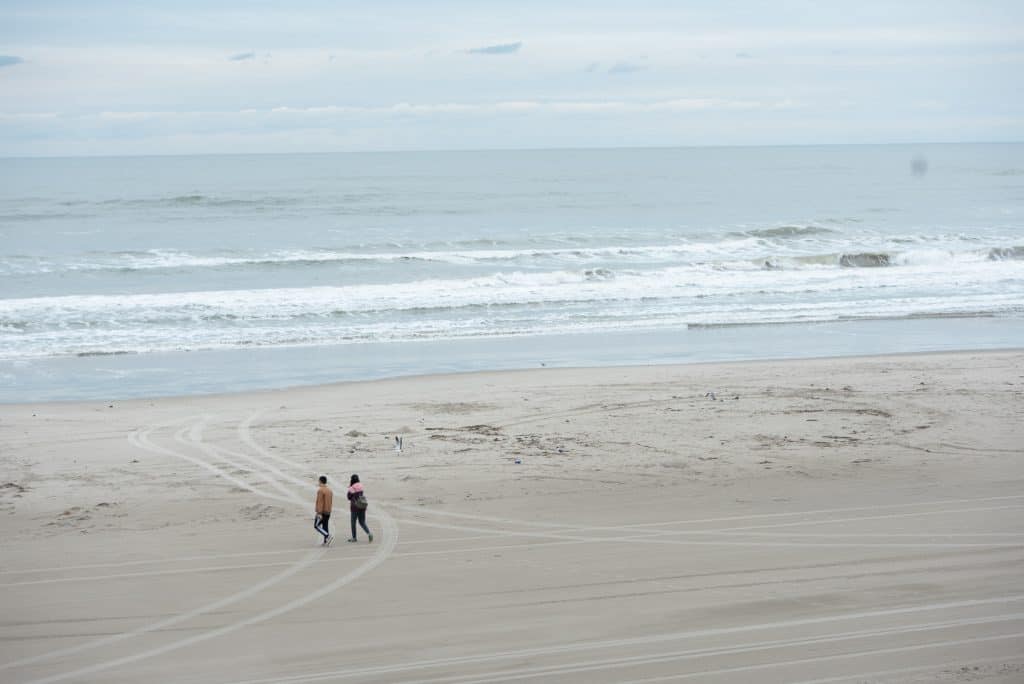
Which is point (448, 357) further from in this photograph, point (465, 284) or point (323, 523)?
point (323, 523)

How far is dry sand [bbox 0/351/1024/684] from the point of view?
9805 millimetres

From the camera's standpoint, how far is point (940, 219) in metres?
64.3

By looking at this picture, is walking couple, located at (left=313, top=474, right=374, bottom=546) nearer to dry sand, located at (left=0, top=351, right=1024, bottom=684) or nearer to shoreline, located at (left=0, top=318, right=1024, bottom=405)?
dry sand, located at (left=0, top=351, right=1024, bottom=684)

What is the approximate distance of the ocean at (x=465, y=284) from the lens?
2647 cm

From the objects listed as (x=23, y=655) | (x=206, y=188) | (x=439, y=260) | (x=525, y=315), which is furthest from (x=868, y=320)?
(x=206, y=188)

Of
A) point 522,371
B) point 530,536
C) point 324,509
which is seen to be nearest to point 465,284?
point 522,371

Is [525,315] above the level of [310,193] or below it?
below

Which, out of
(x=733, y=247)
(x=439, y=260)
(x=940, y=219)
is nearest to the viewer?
(x=439, y=260)

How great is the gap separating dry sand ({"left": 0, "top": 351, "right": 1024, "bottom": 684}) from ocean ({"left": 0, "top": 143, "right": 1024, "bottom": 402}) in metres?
5.23

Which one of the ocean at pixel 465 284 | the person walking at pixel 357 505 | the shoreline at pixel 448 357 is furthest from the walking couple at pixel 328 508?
the ocean at pixel 465 284

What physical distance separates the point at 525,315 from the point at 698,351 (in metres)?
7.97

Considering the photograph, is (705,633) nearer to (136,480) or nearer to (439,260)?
(136,480)

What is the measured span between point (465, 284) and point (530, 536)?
2645cm

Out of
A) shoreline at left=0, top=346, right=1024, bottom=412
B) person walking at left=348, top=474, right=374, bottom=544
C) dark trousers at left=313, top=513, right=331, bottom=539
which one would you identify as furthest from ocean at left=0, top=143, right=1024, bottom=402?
person walking at left=348, top=474, right=374, bottom=544
